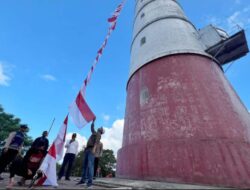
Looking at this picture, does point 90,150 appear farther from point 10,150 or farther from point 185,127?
point 185,127

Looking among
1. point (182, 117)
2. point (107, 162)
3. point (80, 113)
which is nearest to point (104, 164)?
point (107, 162)

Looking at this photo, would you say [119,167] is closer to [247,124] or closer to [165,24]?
[247,124]

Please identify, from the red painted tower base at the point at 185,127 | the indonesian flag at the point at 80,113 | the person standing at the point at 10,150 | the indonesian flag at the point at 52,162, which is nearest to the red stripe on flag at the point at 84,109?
the indonesian flag at the point at 80,113

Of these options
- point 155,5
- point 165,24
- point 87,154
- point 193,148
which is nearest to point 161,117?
point 193,148

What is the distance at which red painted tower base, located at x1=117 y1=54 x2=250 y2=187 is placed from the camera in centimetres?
629

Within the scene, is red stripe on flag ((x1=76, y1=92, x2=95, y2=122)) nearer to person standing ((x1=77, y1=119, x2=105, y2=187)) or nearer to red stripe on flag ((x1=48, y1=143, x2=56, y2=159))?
person standing ((x1=77, y1=119, x2=105, y2=187))

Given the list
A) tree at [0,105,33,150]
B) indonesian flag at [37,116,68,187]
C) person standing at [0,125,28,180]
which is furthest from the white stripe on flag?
tree at [0,105,33,150]

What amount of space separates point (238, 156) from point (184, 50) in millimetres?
5580

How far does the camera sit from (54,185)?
4.67m

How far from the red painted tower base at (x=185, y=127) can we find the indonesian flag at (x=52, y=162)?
3.46m

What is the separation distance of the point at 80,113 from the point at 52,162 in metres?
1.73

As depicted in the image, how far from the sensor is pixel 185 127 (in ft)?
24.3

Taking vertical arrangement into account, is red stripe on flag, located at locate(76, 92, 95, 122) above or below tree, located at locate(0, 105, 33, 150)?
below

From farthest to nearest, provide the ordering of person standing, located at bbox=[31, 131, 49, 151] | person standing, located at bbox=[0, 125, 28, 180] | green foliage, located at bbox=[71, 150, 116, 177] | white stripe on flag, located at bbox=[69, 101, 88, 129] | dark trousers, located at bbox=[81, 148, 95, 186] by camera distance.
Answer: green foliage, located at bbox=[71, 150, 116, 177], white stripe on flag, located at bbox=[69, 101, 88, 129], person standing, located at bbox=[0, 125, 28, 180], person standing, located at bbox=[31, 131, 49, 151], dark trousers, located at bbox=[81, 148, 95, 186]
